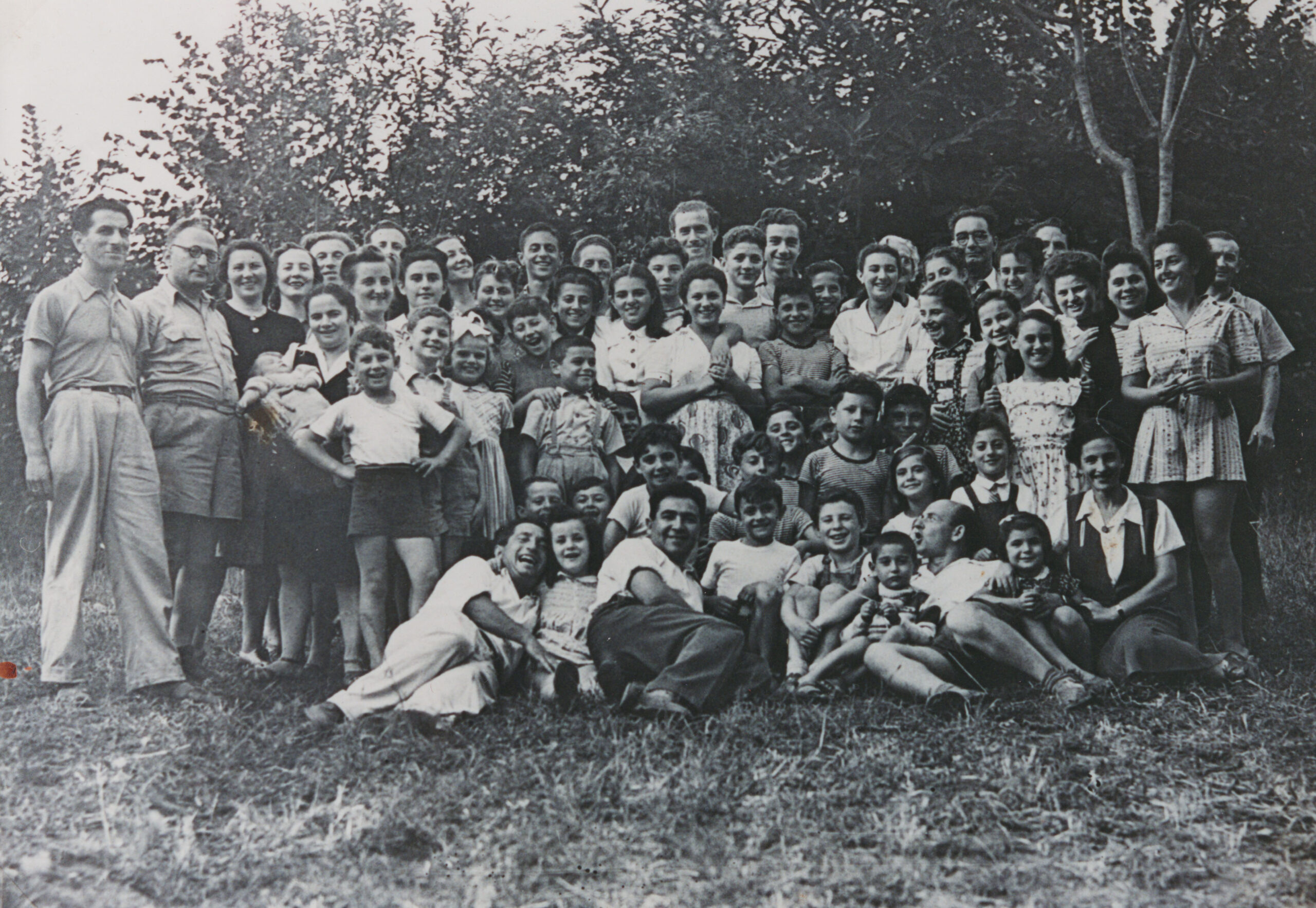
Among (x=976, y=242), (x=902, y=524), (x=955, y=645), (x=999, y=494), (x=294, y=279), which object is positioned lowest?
(x=955, y=645)

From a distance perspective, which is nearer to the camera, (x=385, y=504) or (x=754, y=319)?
(x=385, y=504)

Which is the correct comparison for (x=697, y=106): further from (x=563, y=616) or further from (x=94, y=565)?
(x=94, y=565)

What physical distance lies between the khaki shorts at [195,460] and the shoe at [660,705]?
6.02ft

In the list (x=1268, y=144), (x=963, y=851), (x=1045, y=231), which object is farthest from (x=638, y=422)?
(x=1268, y=144)

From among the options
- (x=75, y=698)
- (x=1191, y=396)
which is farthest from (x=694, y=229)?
(x=75, y=698)

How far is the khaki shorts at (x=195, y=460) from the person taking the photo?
447cm

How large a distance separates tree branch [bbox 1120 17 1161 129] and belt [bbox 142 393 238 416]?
4097 millimetres

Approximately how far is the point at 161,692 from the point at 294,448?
1.03 metres

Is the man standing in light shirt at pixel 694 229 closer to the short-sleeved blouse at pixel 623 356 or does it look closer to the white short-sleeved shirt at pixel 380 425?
the short-sleeved blouse at pixel 623 356

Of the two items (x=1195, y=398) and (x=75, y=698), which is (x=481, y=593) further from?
(x=1195, y=398)

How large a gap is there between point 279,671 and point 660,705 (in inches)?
64.1

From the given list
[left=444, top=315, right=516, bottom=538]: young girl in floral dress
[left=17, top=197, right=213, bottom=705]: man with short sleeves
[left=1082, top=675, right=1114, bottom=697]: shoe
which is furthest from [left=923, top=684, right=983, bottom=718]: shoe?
[left=17, top=197, right=213, bottom=705]: man with short sleeves

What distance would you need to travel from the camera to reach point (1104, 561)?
434cm

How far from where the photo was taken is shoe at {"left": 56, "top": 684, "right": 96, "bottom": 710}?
408cm
